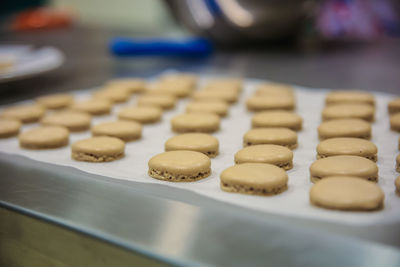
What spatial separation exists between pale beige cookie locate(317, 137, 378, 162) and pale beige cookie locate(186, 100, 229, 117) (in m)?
0.40

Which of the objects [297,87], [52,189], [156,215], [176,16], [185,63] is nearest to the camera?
[156,215]

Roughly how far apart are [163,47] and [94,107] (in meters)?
0.94

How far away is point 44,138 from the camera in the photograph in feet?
3.38

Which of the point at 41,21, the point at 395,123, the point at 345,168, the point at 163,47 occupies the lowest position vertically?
the point at 345,168

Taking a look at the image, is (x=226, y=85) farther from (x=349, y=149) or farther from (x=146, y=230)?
(x=146, y=230)

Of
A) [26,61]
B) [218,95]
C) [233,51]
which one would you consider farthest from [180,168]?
[233,51]

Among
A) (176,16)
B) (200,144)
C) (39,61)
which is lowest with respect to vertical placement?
(200,144)

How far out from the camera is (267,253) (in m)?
0.54

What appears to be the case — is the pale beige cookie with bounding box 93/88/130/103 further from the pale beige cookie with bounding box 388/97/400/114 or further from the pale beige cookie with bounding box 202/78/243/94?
the pale beige cookie with bounding box 388/97/400/114

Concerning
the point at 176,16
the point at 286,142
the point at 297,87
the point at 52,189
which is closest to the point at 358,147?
the point at 286,142

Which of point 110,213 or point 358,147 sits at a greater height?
point 358,147

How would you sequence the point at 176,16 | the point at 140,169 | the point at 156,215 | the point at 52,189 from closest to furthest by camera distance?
the point at 156,215
the point at 52,189
the point at 140,169
the point at 176,16

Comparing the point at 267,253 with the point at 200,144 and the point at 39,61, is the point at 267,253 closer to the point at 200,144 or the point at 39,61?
the point at 200,144

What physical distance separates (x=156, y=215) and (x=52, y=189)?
0.22 m
